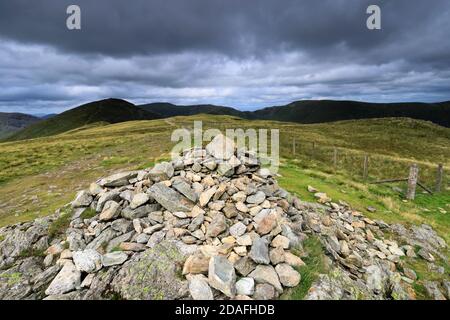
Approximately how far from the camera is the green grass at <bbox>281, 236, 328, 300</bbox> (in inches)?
243

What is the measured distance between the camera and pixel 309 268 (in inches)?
266

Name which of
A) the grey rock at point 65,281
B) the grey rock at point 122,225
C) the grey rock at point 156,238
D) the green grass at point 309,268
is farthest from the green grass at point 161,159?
the grey rock at point 156,238

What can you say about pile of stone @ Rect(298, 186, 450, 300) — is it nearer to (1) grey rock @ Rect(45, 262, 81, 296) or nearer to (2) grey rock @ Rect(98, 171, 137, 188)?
(1) grey rock @ Rect(45, 262, 81, 296)

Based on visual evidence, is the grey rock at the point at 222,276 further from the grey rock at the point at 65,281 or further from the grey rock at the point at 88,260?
the grey rock at the point at 65,281

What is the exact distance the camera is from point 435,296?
809 cm

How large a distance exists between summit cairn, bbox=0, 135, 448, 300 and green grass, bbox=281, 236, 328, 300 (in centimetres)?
14

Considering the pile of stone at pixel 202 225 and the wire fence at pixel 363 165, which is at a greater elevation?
the pile of stone at pixel 202 225

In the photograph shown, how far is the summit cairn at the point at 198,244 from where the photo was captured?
20.8ft

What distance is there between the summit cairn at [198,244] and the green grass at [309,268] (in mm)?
137

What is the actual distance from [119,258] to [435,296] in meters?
9.33

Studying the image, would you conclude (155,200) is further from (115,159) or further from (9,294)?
(115,159)

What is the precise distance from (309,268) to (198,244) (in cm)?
297
